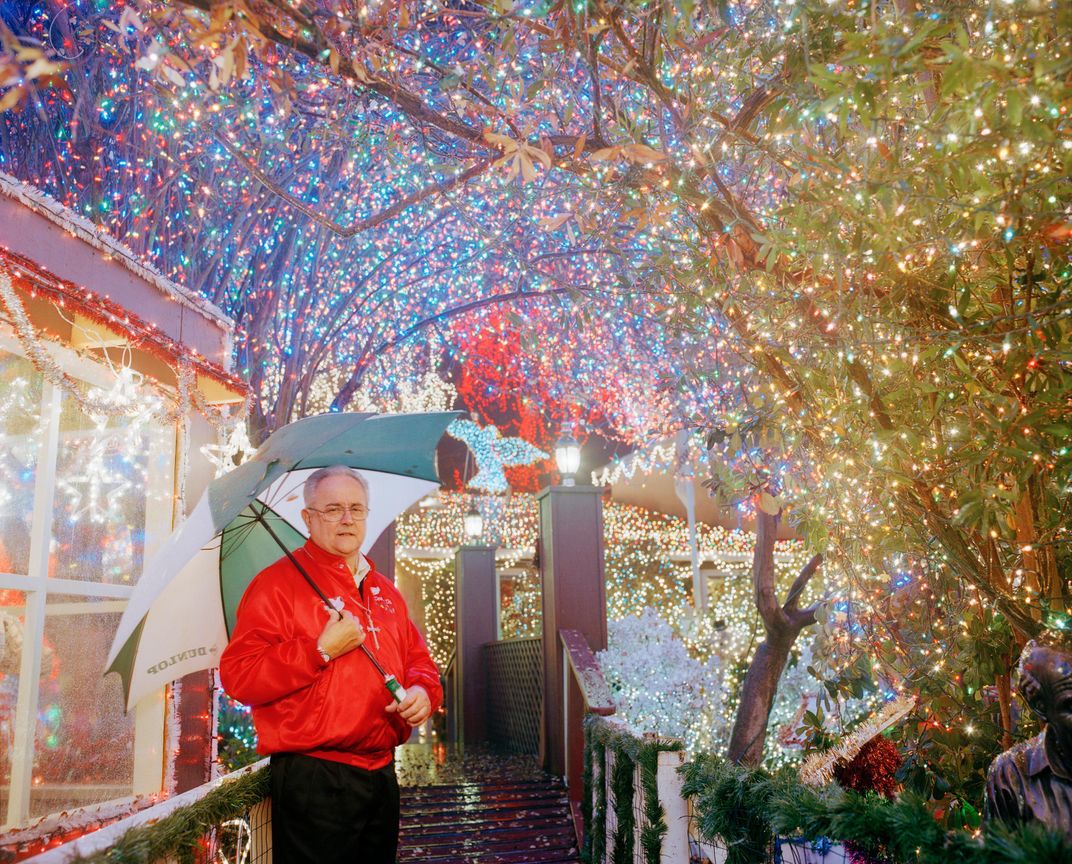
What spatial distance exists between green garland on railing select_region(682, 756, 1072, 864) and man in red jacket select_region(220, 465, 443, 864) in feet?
3.14

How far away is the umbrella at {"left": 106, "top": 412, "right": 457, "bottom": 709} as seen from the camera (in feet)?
8.82

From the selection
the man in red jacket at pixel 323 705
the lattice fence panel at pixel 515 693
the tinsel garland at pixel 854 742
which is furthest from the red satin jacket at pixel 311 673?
the lattice fence panel at pixel 515 693

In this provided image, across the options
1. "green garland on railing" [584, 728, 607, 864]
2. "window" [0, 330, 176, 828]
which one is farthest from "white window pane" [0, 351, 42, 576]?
"green garland on railing" [584, 728, 607, 864]

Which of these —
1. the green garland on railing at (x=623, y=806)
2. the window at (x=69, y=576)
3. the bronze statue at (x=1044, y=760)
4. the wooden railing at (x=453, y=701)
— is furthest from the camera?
the wooden railing at (x=453, y=701)

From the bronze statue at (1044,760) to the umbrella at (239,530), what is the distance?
2.02 m

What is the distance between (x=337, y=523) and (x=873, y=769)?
3107mm

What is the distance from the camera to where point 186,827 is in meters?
2.26

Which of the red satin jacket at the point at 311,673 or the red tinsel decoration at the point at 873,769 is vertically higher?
the red satin jacket at the point at 311,673

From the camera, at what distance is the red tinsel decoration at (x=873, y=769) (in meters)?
4.36

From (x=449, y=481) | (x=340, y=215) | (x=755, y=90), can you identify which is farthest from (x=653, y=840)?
(x=449, y=481)

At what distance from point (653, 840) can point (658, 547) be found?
13.2 meters

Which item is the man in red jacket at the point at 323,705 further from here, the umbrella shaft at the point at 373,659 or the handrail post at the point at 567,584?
the handrail post at the point at 567,584

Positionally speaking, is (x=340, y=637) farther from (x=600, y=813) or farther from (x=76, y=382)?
(x=600, y=813)

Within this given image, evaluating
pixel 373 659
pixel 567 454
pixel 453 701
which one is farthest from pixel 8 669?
pixel 453 701
